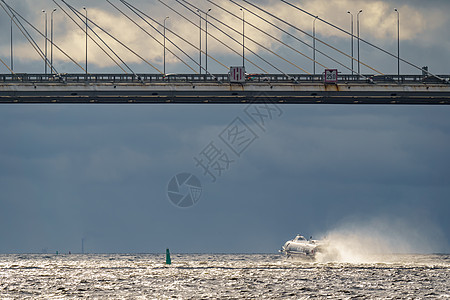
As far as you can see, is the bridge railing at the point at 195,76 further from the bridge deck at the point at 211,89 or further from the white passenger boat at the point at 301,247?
the white passenger boat at the point at 301,247

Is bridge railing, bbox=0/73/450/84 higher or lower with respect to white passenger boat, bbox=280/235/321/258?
higher

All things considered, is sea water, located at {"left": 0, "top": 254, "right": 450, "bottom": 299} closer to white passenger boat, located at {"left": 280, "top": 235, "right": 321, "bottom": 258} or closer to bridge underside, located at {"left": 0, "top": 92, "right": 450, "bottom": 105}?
bridge underside, located at {"left": 0, "top": 92, "right": 450, "bottom": 105}

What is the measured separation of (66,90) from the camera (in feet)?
305

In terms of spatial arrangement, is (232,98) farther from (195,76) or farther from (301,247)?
(301,247)

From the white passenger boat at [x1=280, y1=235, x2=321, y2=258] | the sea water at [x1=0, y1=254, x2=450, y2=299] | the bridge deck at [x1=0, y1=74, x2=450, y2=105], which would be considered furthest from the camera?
the white passenger boat at [x1=280, y1=235, x2=321, y2=258]

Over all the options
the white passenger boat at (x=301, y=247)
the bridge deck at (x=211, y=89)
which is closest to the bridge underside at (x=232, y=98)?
the bridge deck at (x=211, y=89)

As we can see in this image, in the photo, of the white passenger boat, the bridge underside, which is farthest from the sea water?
the white passenger boat

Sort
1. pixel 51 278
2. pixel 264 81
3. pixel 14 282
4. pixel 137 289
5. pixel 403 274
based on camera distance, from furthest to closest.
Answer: pixel 264 81 < pixel 403 274 < pixel 51 278 < pixel 14 282 < pixel 137 289

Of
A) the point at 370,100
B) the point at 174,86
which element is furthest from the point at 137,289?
the point at 370,100

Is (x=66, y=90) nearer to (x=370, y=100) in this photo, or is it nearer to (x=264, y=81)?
(x=264, y=81)

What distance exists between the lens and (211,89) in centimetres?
9425

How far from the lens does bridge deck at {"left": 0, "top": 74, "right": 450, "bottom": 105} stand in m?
93.1

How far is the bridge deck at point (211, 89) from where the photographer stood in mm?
93062

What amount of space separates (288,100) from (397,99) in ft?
36.3
